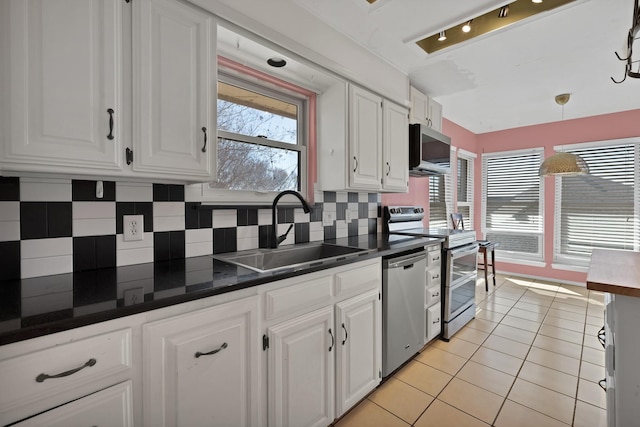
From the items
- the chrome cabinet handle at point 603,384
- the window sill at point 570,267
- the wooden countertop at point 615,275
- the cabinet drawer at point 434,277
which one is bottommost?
the chrome cabinet handle at point 603,384

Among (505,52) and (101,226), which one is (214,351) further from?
(505,52)

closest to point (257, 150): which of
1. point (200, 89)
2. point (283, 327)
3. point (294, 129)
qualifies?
point (294, 129)

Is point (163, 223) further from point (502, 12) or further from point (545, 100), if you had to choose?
point (545, 100)

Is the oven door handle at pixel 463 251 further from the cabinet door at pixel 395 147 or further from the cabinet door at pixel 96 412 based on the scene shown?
the cabinet door at pixel 96 412

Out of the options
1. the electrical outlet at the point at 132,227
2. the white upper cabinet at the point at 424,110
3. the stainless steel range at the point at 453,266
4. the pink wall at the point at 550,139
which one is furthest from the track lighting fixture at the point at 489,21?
the pink wall at the point at 550,139

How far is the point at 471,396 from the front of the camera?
6.19ft

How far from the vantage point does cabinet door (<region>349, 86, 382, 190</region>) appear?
86.9 inches

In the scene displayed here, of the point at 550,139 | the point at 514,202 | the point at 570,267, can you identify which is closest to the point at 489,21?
the point at 550,139

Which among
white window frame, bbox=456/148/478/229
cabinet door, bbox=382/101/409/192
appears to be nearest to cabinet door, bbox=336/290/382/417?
cabinet door, bbox=382/101/409/192

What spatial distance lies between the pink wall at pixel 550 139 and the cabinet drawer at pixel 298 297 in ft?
15.5

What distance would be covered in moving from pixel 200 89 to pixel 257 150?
724 mm

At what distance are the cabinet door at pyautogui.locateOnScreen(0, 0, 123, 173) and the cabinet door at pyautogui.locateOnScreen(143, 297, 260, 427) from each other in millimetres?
706

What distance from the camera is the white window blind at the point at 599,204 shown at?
13.0 ft

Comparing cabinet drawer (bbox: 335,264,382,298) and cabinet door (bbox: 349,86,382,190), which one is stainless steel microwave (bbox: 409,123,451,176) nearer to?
cabinet door (bbox: 349,86,382,190)
